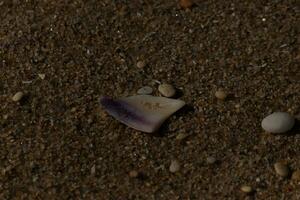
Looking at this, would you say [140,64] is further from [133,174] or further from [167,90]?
[133,174]

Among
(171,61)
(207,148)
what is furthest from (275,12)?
(207,148)

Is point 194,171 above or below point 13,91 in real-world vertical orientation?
below

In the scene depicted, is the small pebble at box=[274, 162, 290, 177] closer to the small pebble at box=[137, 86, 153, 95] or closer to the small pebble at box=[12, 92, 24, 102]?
the small pebble at box=[137, 86, 153, 95]

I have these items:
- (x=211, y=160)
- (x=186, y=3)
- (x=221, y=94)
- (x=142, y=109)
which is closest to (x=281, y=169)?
(x=211, y=160)

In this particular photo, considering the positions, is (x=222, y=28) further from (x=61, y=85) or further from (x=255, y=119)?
(x=61, y=85)

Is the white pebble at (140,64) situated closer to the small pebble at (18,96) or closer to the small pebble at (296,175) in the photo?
the small pebble at (18,96)

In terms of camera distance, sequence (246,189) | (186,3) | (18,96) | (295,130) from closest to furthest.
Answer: (246,189) → (295,130) → (18,96) → (186,3)
